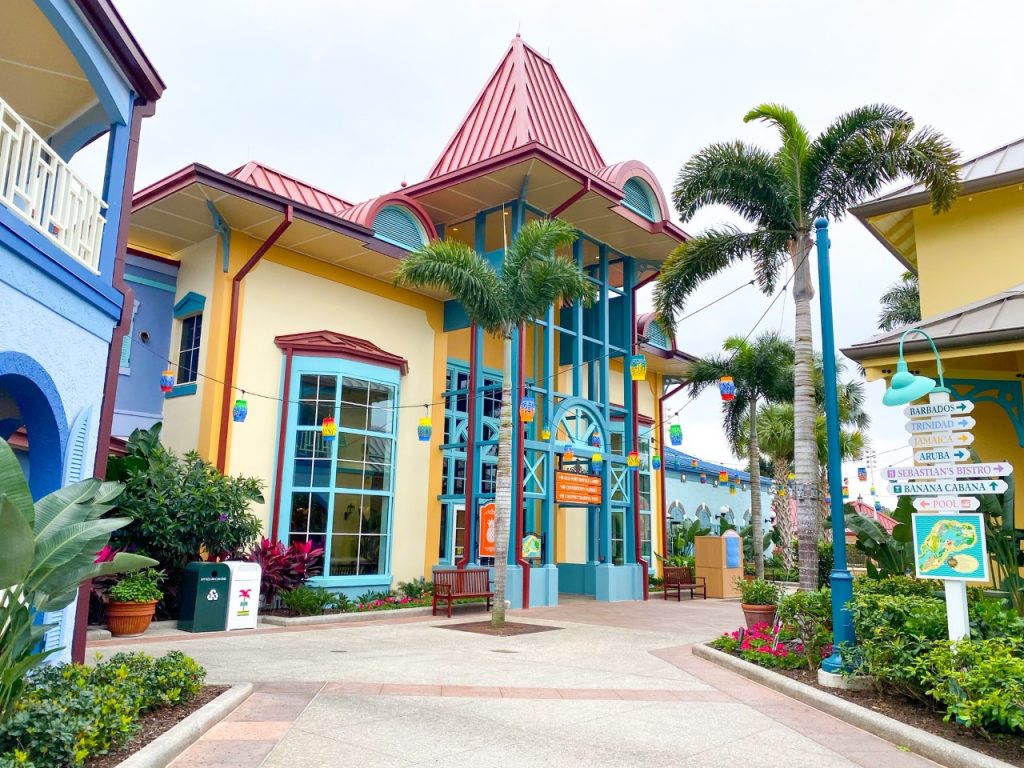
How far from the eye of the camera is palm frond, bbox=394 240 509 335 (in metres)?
13.9

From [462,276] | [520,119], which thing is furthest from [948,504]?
[520,119]

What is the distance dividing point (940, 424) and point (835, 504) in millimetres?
1401

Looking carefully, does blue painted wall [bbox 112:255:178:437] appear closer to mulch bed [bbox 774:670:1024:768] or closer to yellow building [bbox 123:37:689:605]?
yellow building [bbox 123:37:689:605]

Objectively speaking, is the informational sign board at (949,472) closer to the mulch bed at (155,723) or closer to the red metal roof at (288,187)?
the mulch bed at (155,723)

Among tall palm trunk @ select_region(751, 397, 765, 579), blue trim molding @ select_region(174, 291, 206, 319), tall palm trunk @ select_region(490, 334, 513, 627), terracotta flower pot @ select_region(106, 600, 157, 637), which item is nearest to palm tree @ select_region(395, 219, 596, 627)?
tall palm trunk @ select_region(490, 334, 513, 627)

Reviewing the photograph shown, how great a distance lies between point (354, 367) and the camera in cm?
1688

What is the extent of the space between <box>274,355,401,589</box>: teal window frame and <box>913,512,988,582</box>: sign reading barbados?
1131cm

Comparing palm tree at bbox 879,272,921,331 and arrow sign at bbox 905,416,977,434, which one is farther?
palm tree at bbox 879,272,921,331

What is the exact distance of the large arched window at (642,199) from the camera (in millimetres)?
19986

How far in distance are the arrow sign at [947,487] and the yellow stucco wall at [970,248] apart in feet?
21.9

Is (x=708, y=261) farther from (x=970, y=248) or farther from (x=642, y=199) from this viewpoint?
(x=642, y=199)

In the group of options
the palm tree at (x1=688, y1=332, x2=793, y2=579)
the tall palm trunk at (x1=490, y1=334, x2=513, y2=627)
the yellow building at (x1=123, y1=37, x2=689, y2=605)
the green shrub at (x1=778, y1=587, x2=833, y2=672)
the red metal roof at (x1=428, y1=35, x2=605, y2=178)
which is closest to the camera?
the green shrub at (x1=778, y1=587, x2=833, y2=672)

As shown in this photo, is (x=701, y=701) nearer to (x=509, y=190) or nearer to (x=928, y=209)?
(x=928, y=209)

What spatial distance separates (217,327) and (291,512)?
4.02m
